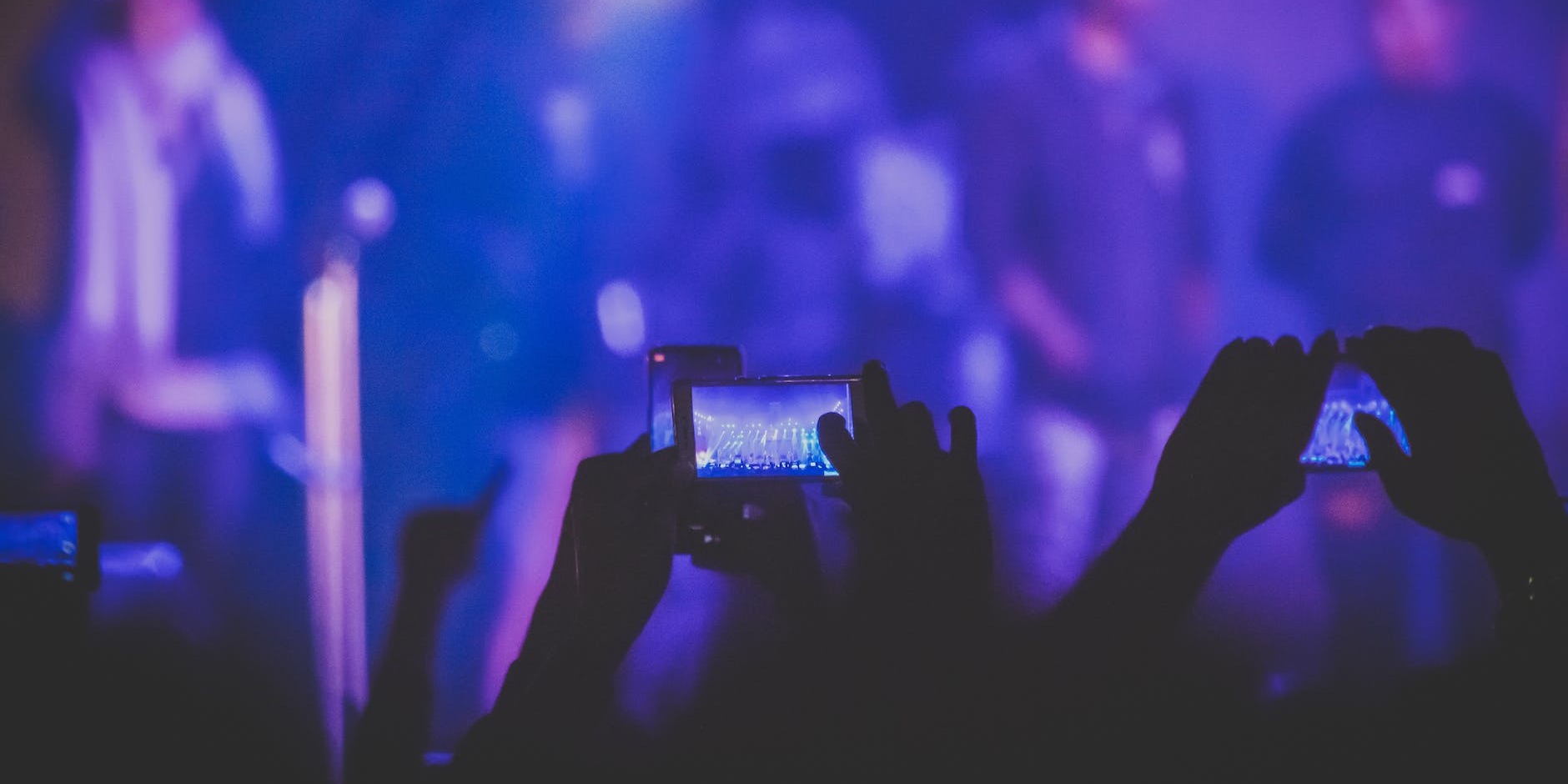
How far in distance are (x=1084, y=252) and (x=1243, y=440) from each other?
432 millimetres

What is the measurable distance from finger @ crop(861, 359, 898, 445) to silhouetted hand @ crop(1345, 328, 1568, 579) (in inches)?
23.9

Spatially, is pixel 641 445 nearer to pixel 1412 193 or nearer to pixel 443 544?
pixel 443 544

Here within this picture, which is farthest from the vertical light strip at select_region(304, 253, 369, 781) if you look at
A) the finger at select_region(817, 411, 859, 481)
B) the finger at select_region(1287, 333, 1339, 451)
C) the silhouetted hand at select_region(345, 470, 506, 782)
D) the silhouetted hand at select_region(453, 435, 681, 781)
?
the finger at select_region(1287, 333, 1339, 451)

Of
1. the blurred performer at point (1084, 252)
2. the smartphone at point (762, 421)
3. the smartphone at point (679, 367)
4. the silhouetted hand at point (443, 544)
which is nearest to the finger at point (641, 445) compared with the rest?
the smartphone at point (679, 367)

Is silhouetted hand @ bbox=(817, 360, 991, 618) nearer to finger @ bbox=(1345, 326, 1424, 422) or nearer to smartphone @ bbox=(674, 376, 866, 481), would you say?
smartphone @ bbox=(674, 376, 866, 481)

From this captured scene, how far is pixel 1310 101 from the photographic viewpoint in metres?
1.24

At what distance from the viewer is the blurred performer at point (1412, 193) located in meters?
1.24

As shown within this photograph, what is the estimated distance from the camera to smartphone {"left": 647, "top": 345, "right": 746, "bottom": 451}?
1155 millimetres

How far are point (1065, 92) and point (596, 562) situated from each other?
3.14ft

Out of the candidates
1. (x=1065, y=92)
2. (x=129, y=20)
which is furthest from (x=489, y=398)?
(x=1065, y=92)

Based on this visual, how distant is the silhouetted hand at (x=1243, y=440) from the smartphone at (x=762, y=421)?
362 mm

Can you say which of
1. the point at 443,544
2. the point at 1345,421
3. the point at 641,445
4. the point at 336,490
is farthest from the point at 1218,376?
the point at 336,490

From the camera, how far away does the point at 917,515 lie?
72 centimetres

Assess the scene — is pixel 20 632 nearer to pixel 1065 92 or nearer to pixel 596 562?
pixel 596 562
